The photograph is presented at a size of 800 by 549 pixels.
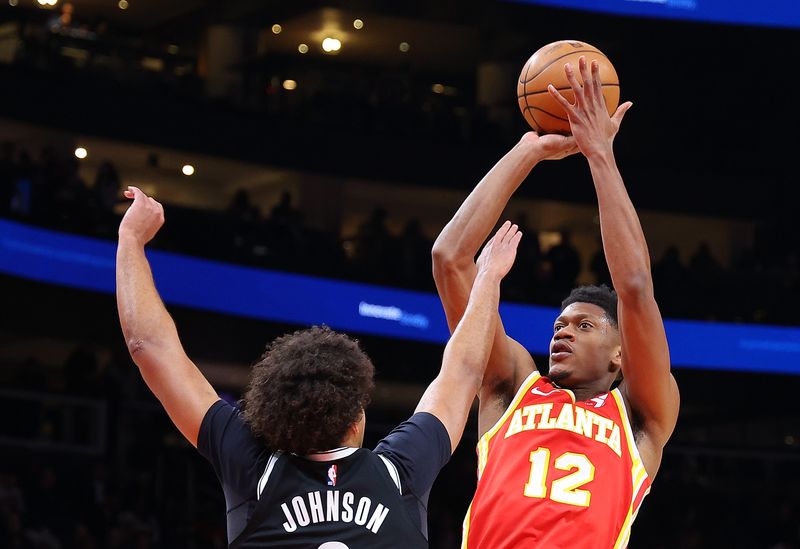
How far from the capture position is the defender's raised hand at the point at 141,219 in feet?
9.70

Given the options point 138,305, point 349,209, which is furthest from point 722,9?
point 138,305

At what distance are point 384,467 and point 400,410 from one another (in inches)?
717

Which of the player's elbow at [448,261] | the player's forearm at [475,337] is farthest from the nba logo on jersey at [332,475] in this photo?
the player's elbow at [448,261]

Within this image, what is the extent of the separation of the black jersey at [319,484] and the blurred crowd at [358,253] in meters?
12.2

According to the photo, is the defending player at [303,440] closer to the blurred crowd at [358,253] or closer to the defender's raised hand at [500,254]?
the defender's raised hand at [500,254]

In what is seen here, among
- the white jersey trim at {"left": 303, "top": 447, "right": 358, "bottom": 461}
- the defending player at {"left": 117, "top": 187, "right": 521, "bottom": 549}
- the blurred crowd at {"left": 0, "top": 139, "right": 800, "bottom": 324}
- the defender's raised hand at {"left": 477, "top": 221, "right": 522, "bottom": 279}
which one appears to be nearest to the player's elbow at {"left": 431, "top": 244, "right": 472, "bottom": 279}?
the defender's raised hand at {"left": 477, "top": 221, "right": 522, "bottom": 279}

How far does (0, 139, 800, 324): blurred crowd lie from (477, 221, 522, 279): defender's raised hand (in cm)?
1162

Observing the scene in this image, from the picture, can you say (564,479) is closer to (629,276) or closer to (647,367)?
(647,367)

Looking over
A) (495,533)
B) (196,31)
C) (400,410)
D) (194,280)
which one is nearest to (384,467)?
(495,533)

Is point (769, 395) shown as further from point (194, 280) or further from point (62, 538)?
point (62, 538)

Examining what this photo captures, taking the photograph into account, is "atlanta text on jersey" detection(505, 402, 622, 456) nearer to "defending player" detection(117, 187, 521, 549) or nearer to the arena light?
"defending player" detection(117, 187, 521, 549)

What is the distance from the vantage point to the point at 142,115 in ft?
57.2

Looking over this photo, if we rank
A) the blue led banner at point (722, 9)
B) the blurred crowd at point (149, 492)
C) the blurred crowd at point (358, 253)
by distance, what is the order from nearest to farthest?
the blurred crowd at point (149, 492) < the blurred crowd at point (358, 253) < the blue led banner at point (722, 9)

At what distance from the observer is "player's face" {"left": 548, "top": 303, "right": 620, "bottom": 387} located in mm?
3881
